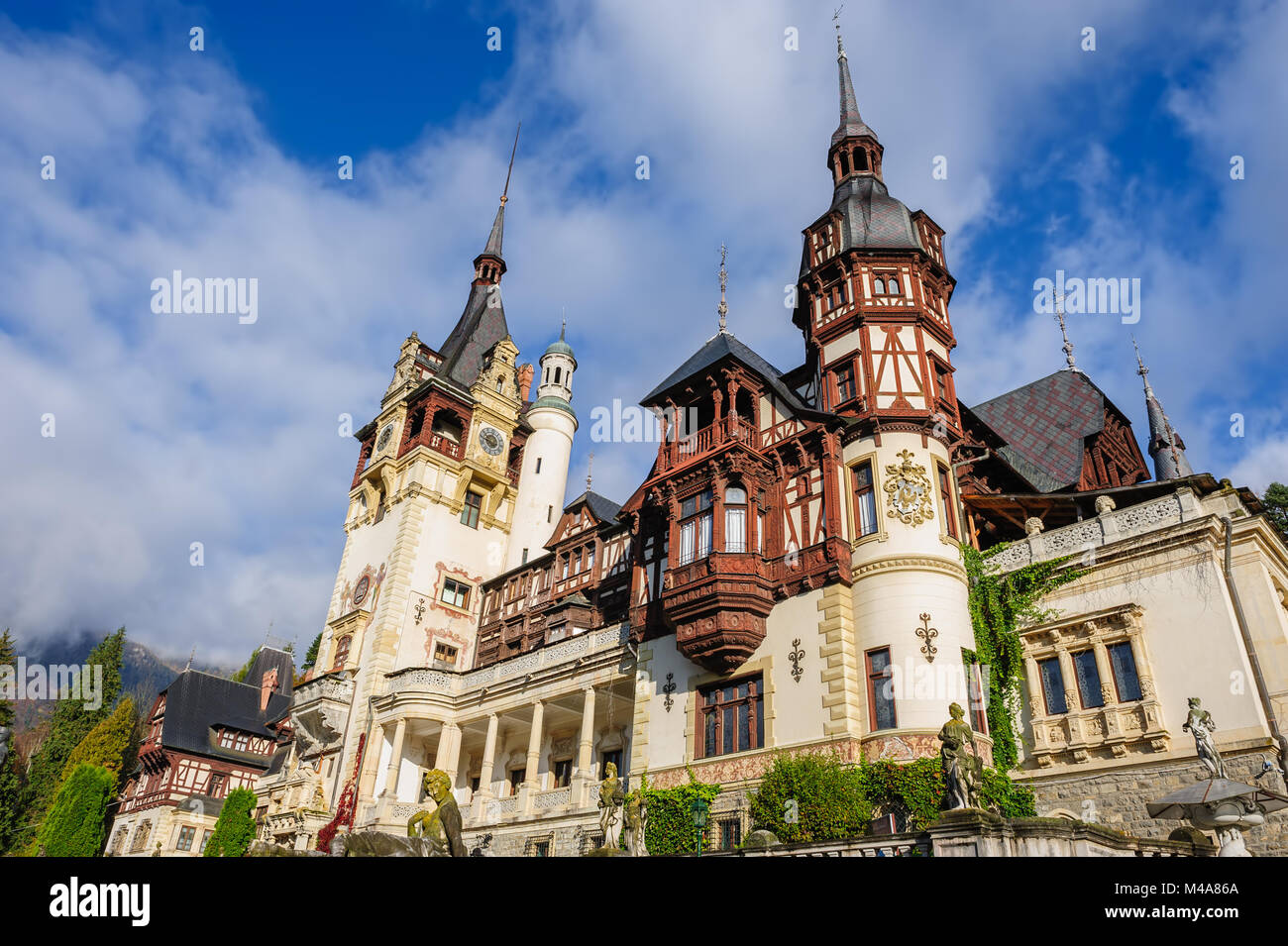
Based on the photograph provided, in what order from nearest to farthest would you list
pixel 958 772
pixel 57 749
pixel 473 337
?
1. pixel 958 772
2. pixel 473 337
3. pixel 57 749

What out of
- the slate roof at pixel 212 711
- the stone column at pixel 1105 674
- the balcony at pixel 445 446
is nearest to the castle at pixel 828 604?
the stone column at pixel 1105 674

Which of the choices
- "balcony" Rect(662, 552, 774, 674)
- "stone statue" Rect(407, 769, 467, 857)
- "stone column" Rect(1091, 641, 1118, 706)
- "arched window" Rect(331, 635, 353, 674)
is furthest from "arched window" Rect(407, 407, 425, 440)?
"stone column" Rect(1091, 641, 1118, 706)

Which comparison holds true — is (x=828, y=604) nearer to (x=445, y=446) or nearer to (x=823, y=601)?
(x=823, y=601)

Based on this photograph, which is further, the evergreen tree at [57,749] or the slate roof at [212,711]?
the evergreen tree at [57,749]

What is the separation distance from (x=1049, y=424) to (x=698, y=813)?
76.4 feet

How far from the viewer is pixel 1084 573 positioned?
78.7 ft

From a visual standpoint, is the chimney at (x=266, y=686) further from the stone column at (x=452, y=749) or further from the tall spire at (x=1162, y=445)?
the tall spire at (x=1162, y=445)

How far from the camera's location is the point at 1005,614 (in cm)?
2480

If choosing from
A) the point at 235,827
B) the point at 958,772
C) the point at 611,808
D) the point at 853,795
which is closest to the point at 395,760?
the point at 235,827

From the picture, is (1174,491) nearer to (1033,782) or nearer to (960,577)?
(960,577)

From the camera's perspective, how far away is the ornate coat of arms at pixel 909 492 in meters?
24.2

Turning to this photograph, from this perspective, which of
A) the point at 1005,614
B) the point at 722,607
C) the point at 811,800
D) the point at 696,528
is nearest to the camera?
the point at 811,800

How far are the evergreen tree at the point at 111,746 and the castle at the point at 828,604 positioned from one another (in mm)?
31775
